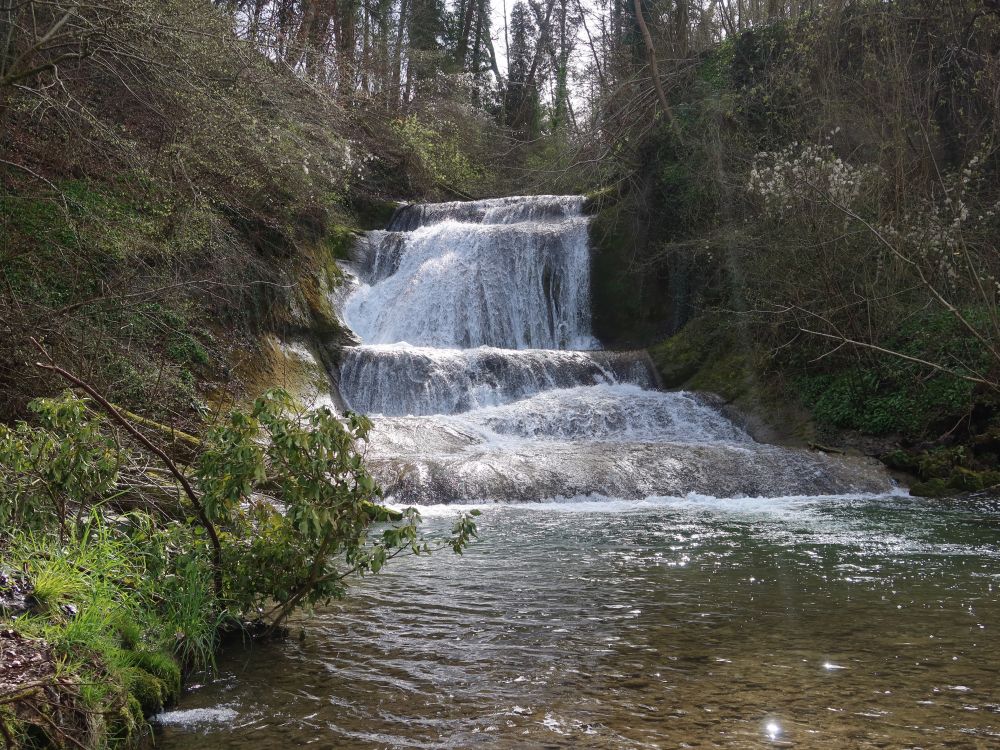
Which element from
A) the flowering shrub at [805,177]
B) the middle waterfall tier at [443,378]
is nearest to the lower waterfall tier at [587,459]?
the middle waterfall tier at [443,378]

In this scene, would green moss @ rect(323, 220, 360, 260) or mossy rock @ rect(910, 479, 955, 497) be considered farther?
green moss @ rect(323, 220, 360, 260)

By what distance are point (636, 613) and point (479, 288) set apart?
14728 millimetres

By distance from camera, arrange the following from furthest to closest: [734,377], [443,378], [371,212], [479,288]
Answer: [371,212] → [479,288] → [734,377] → [443,378]

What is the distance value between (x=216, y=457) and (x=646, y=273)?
52.8 ft

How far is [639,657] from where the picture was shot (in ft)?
13.3

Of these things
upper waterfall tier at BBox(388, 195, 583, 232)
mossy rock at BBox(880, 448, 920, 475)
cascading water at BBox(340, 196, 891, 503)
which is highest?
upper waterfall tier at BBox(388, 195, 583, 232)

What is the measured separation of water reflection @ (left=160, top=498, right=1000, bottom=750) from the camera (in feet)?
10.5

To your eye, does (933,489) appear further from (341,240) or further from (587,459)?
(341,240)

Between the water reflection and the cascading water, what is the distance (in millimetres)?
3903

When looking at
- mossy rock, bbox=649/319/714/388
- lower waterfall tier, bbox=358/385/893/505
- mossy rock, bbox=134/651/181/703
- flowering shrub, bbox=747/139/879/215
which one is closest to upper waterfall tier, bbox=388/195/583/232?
mossy rock, bbox=649/319/714/388

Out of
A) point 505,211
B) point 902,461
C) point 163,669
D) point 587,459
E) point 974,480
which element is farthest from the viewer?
point 505,211

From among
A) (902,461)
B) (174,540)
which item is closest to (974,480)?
(902,461)

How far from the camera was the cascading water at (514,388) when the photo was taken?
10.9m

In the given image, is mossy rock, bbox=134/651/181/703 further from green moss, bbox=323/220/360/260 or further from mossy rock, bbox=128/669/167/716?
green moss, bbox=323/220/360/260
